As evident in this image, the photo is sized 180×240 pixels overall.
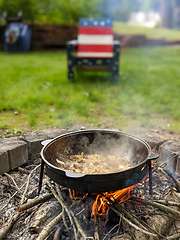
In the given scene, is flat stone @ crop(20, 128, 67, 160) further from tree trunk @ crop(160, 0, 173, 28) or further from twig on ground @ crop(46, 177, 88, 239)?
tree trunk @ crop(160, 0, 173, 28)

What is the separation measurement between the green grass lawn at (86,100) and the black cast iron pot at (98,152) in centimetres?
92

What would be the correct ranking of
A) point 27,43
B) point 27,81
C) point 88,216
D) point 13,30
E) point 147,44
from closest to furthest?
point 88,216 < point 27,81 < point 13,30 < point 27,43 < point 147,44

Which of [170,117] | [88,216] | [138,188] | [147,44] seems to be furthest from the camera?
[147,44]

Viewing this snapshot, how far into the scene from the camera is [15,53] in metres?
10.6

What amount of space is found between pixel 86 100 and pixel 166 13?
24381 mm

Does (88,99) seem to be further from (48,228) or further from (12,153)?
(48,228)

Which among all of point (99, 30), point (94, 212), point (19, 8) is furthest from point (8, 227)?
point (19, 8)

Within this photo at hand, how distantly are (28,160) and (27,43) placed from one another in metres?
9.61

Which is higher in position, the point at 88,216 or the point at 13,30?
the point at 13,30

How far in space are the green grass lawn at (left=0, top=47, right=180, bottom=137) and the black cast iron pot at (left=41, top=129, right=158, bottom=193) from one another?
0.92 m

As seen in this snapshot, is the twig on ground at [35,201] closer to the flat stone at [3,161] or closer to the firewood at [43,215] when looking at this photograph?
the firewood at [43,215]

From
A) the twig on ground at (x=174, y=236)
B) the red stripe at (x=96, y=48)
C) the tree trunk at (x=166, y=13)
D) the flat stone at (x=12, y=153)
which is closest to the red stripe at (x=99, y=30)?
the red stripe at (x=96, y=48)

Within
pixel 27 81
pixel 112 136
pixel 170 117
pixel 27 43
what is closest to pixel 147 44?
pixel 27 43

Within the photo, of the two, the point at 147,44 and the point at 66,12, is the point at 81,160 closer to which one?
the point at 66,12
